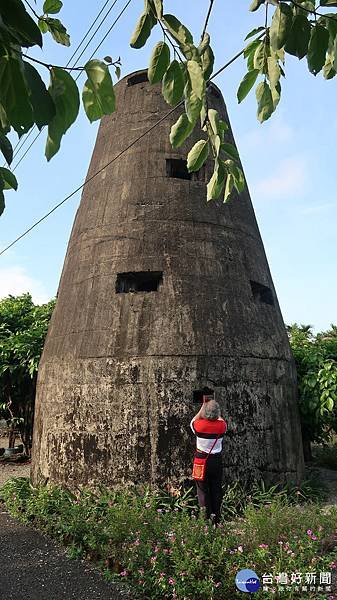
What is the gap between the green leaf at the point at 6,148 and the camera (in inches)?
59.9

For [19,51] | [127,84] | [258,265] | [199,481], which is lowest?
[199,481]

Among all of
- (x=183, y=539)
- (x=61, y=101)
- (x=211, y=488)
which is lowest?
(x=183, y=539)

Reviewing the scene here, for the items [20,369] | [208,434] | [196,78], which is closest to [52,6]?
[196,78]

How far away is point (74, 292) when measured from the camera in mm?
8844

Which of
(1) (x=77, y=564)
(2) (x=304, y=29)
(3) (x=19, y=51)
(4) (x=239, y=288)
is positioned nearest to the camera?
(3) (x=19, y=51)

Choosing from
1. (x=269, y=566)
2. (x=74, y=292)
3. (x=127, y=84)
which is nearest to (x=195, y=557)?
(x=269, y=566)

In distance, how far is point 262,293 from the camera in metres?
9.47

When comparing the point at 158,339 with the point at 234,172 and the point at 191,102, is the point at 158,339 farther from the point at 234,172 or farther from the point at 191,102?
the point at 191,102

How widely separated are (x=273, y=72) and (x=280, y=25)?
0.21m

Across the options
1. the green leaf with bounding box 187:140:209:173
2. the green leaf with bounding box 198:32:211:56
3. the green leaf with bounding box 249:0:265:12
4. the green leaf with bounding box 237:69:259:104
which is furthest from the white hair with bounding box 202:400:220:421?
the green leaf with bounding box 249:0:265:12

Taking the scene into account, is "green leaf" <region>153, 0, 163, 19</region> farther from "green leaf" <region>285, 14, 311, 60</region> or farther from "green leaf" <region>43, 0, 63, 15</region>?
"green leaf" <region>285, 14, 311, 60</region>

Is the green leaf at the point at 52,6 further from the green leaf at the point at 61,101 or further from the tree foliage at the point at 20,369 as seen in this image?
the tree foliage at the point at 20,369

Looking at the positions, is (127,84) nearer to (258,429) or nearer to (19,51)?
(258,429)

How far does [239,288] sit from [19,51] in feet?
24.1
